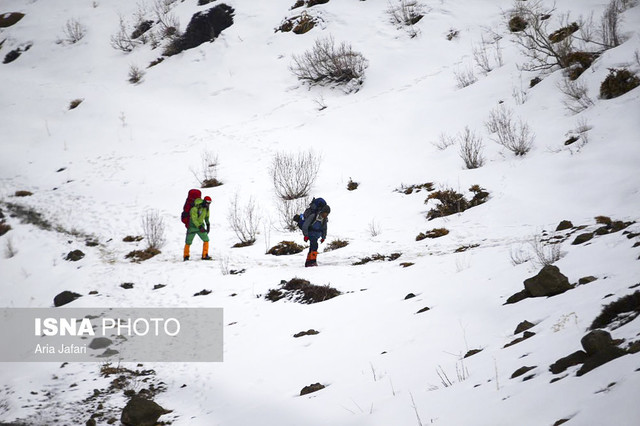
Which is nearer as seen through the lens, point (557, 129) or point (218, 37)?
point (557, 129)

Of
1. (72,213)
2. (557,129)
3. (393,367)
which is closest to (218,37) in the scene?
(72,213)

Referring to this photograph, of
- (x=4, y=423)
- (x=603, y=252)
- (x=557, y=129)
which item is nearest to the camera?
(x=4, y=423)

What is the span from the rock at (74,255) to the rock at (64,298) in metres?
2.62

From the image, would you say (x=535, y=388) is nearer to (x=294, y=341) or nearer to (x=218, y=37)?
(x=294, y=341)

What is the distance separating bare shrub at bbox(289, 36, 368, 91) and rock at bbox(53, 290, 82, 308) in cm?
1641

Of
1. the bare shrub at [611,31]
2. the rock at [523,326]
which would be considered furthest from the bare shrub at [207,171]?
the bare shrub at [611,31]

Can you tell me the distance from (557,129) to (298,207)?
8.02 metres

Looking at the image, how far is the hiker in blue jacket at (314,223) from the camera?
29.3 feet

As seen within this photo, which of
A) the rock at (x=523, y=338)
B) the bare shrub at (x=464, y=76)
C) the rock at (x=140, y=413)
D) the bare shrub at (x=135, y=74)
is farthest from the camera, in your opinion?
the bare shrub at (x=135, y=74)

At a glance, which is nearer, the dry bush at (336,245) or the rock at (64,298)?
the rock at (64,298)

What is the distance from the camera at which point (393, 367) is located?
376 cm

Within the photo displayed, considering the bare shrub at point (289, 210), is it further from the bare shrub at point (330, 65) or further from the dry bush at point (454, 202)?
the bare shrub at point (330, 65)
